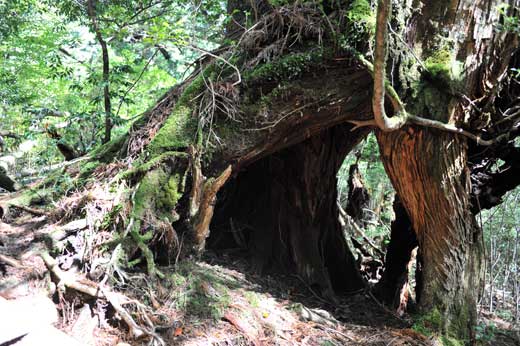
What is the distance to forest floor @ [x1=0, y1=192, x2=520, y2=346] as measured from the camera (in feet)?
10.0

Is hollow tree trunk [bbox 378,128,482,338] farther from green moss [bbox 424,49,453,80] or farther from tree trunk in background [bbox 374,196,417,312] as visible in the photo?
tree trunk in background [bbox 374,196,417,312]

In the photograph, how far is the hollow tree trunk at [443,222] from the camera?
4438mm

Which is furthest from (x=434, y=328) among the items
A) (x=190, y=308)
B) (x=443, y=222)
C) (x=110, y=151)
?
(x=110, y=151)

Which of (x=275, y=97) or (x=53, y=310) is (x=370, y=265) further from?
(x=53, y=310)

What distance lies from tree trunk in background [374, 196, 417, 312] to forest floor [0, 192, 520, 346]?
1005 mm

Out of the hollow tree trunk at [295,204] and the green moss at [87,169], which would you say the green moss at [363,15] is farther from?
the green moss at [87,169]

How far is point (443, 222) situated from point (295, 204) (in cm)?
200

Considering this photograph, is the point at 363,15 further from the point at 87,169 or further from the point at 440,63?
the point at 87,169

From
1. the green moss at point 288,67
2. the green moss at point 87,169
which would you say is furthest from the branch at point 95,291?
the green moss at point 288,67

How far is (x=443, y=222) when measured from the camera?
453 cm

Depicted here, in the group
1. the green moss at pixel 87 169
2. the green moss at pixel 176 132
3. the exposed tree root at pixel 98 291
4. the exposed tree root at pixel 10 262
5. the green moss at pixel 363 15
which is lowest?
the exposed tree root at pixel 98 291

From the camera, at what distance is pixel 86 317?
3.02 meters

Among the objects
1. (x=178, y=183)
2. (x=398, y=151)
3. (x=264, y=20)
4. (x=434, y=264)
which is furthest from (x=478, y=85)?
(x=178, y=183)

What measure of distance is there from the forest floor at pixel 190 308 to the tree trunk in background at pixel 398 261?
3.30ft
